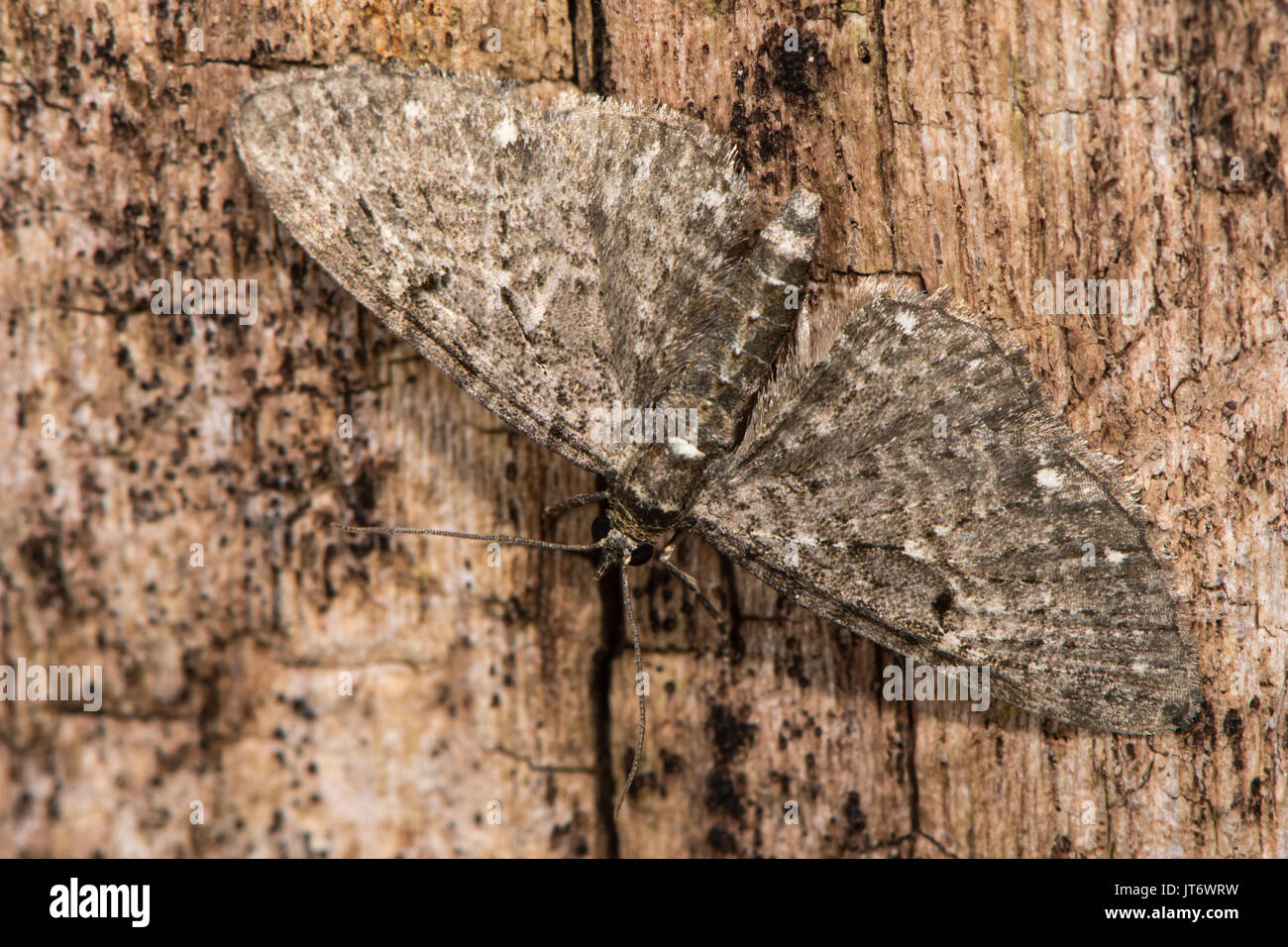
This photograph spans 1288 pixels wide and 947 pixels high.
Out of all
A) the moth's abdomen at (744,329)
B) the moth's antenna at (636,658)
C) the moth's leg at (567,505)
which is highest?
the moth's abdomen at (744,329)

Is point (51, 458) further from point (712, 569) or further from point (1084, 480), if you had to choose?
point (1084, 480)

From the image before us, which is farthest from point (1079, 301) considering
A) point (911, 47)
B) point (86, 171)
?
point (86, 171)

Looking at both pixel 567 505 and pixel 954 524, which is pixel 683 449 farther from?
pixel 954 524

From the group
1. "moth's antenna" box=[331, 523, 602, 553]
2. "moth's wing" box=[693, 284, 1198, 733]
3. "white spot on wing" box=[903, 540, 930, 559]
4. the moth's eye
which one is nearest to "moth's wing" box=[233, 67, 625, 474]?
the moth's eye

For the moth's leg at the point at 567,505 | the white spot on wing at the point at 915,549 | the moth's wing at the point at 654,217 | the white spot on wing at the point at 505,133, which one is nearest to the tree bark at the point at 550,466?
the moth's leg at the point at 567,505

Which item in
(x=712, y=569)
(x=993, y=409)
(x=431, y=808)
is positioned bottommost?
(x=431, y=808)

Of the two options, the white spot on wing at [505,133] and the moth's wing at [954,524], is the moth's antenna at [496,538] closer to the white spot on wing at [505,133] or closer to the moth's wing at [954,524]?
the moth's wing at [954,524]

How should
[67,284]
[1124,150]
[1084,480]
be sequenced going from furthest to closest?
[67,284], [1124,150], [1084,480]

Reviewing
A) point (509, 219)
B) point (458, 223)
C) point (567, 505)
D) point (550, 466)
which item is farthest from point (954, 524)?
point (458, 223)
